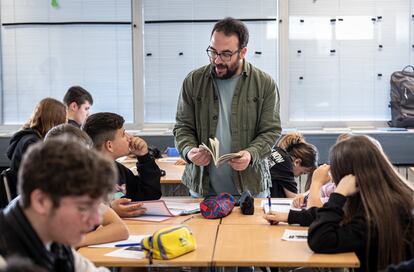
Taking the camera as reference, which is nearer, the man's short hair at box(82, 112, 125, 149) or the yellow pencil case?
the yellow pencil case

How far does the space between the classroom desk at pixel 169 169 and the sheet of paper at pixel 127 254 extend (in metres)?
1.95

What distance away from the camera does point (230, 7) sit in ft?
19.1

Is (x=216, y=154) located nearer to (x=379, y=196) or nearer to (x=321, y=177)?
(x=321, y=177)

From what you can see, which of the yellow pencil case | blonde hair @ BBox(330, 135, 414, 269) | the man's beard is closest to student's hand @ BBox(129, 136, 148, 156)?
the man's beard

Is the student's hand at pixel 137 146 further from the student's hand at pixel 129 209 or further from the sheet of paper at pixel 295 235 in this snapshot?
the sheet of paper at pixel 295 235

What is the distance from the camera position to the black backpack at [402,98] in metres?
5.50

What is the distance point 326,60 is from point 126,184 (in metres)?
3.23

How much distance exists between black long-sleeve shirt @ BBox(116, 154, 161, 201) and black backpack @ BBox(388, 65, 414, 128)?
10.5 ft

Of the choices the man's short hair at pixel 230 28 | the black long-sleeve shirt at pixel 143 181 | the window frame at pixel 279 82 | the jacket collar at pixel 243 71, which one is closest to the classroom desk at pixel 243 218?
the black long-sleeve shirt at pixel 143 181

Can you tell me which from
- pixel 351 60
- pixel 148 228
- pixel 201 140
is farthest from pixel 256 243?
pixel 351 60

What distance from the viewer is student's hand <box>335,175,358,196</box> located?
89.4 inches

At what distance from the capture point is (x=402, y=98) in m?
5.54

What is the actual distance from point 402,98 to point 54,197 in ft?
16.0

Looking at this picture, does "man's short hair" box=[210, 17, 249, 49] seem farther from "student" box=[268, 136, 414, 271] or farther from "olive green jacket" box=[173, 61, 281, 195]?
"student" box=[268, 136, 414, 271]
